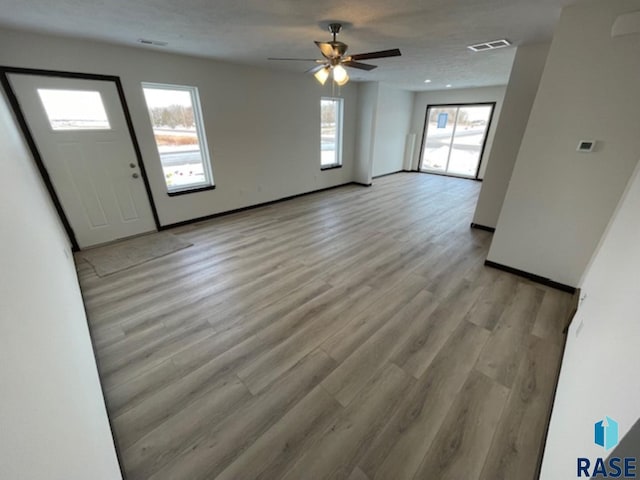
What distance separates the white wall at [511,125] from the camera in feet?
10.7

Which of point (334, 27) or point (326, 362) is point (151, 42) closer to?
point (334, 27)

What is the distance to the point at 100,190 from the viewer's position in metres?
3.52

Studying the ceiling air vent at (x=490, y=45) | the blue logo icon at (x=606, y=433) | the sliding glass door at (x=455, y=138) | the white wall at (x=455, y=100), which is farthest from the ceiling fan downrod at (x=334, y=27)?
the sliding glass door at (x=455, y=138)

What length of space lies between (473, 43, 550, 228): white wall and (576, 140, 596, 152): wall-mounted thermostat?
1428 millimetres

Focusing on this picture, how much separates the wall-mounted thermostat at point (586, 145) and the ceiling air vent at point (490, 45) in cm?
159

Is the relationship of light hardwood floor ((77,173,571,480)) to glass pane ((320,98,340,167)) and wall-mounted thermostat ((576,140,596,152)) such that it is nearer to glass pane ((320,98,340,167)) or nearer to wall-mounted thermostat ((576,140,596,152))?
wall-mounted thermostat ((576,140,596,152))

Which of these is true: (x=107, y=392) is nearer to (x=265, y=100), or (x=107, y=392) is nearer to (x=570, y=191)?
(x=570, y=191)

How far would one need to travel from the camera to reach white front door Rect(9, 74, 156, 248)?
298 cm

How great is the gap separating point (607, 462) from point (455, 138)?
8842 millimetres

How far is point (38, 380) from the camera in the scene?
773mm

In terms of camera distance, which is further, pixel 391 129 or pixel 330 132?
pixel 391 129

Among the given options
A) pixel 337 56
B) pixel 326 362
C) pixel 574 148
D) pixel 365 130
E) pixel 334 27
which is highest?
pixel 334 27

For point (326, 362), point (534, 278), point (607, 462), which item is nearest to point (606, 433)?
point (607, 462)

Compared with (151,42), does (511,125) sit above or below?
below
